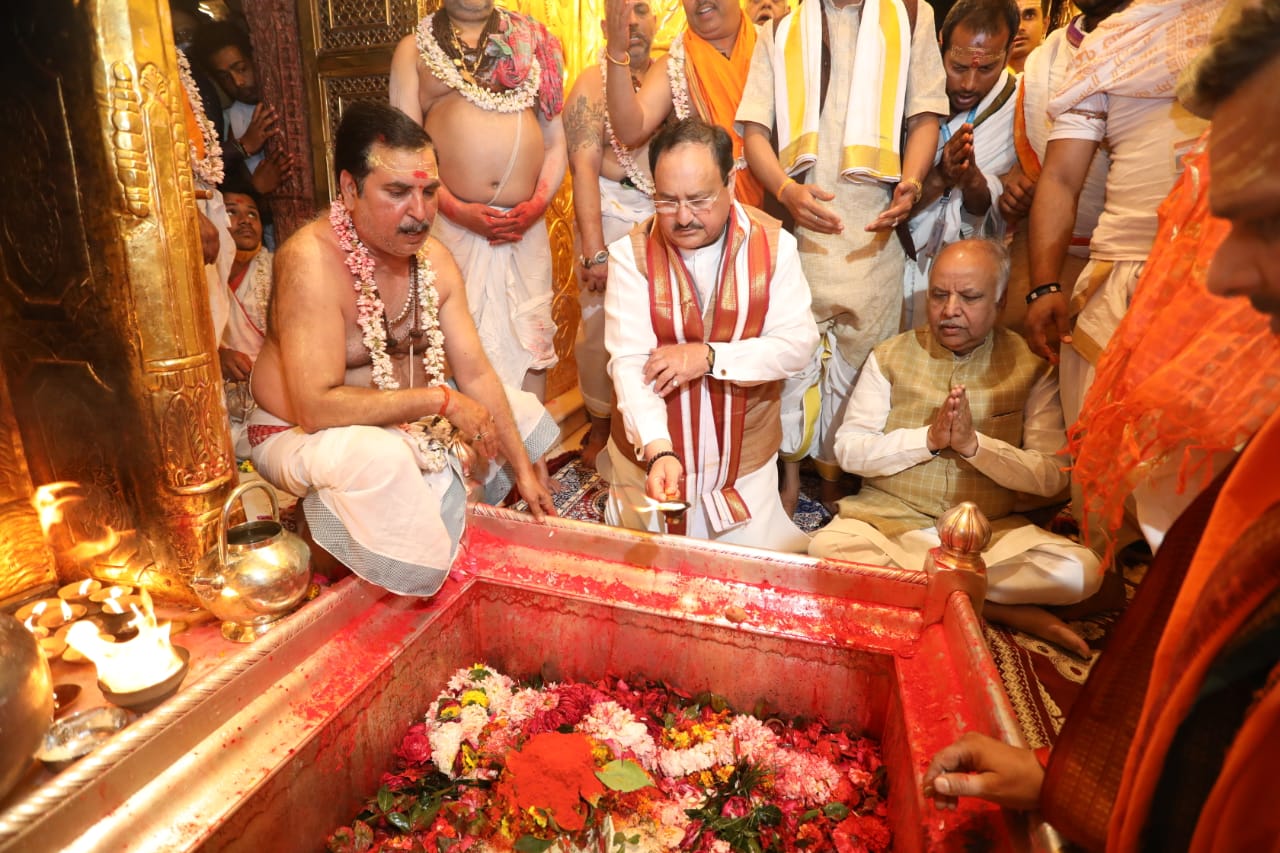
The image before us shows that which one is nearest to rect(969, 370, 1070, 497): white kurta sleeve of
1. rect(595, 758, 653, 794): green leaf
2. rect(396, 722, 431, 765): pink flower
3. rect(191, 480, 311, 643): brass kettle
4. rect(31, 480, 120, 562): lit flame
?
rect(595, 758, 653, 794): green leaf

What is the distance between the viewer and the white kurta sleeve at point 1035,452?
8.55 ft

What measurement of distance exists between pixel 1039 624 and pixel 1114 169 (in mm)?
1569

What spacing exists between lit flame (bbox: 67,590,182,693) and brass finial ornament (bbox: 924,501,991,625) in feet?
5.69

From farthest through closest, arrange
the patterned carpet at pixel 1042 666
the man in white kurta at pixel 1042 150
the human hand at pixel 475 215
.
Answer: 1. the human hand at pixel 475 215
2. the man in white kurta at pixel 1042 150
3. the patterned carpet at pixel 1042 666

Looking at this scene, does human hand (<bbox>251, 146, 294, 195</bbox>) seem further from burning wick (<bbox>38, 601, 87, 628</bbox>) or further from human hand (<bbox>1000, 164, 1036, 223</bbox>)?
human hand (<bbox>1000, 164, 1036, 223</bbox>)

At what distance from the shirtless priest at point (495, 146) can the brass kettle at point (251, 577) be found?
168 cm

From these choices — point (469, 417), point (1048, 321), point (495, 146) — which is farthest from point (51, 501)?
point (1048, 321)

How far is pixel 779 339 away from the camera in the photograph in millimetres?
2590

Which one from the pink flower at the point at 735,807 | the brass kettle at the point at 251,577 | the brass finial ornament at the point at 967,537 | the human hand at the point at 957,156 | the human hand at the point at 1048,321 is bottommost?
the pink flower at the point at 735,807

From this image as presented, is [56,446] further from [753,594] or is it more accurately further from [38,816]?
[753,594]

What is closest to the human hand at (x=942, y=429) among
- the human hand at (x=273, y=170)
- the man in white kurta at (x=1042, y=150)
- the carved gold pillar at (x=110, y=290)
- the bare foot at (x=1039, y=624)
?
the bare foot at (x=1039, y=624)

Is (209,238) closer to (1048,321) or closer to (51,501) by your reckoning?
(51,501)

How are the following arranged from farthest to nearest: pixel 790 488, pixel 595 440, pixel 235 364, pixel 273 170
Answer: pixel 273 170, pixel 595 440, pixel 235 364, pixel 790 488

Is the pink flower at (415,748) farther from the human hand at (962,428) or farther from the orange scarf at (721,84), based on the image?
the orange scarf at (721,84)
